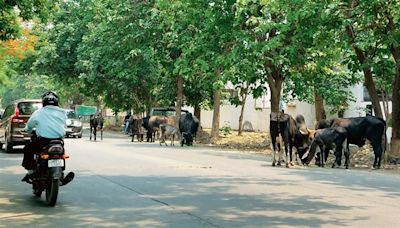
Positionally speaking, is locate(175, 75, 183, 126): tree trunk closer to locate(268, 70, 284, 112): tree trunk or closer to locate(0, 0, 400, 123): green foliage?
locate(0, 0, 400, 123): green foliage

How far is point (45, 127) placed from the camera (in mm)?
10141

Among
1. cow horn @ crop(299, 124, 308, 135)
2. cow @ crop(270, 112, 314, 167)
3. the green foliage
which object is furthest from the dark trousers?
cow horn @ crop(299, 124, 308, 135)

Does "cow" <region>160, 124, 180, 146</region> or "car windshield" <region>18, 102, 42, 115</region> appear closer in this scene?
"car windshield" <region>18, 102, 42, 115</region>

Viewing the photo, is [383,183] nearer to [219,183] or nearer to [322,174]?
[322,174]

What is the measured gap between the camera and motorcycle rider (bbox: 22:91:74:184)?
33.3 ft

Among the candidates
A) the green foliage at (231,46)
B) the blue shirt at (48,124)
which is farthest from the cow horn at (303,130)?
the blue shirt at (48,124)

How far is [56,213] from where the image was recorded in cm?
923

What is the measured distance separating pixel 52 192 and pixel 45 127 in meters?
1.17

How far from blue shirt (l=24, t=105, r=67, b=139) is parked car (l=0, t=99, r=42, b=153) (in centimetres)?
1039

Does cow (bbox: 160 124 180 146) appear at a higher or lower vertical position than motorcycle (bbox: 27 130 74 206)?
higher

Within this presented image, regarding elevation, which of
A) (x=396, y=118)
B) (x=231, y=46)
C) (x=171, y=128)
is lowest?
(x=171, y=128)

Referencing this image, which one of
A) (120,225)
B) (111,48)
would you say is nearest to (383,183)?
(120,225)

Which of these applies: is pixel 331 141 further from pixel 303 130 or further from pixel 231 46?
pixel 231 46

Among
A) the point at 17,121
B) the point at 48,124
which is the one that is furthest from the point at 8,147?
the point at 48,124
